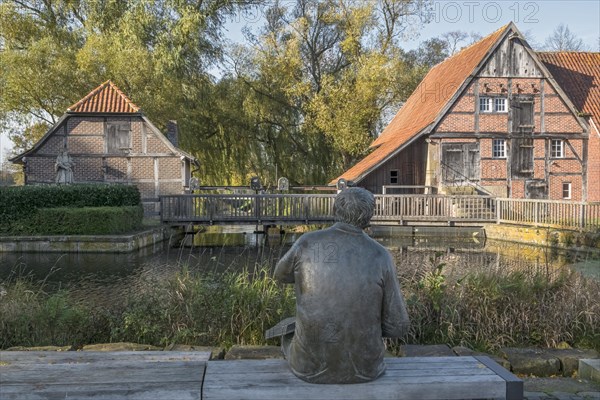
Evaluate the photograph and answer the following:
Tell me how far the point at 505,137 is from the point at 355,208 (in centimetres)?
2267

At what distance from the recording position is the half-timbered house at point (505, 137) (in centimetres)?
2306

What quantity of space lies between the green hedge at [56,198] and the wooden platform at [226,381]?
48.6 feet

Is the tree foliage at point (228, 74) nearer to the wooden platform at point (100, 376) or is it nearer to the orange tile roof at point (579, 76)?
the orange tile roof at point (579, 76)

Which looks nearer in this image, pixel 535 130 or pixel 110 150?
pixel 110 150

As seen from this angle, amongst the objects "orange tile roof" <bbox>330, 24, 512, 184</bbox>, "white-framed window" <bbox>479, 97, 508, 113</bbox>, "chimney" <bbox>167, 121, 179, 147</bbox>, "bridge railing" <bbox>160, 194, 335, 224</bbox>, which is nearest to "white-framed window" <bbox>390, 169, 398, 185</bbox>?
"orange tile roof" <bbox>330, 24, 512, 184</bbox>

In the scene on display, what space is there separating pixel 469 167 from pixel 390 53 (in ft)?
37.7

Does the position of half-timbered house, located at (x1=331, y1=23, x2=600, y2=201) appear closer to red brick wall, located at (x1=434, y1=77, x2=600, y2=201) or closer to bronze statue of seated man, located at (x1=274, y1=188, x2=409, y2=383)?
red brick wall, located at (x1=434, y1=77, x2=600, y2=201)

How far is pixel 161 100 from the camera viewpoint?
25.2 meters

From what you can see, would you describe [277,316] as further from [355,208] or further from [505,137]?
[505,137]

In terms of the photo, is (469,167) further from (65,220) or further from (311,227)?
(65,220)

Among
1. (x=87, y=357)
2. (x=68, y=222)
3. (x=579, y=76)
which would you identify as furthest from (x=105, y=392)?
(x=579, y=76)

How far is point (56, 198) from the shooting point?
17016mm

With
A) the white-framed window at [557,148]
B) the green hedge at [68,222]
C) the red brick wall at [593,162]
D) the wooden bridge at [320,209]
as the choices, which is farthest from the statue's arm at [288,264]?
the red brick wall at [593,162]

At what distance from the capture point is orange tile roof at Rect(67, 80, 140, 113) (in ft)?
70.8
